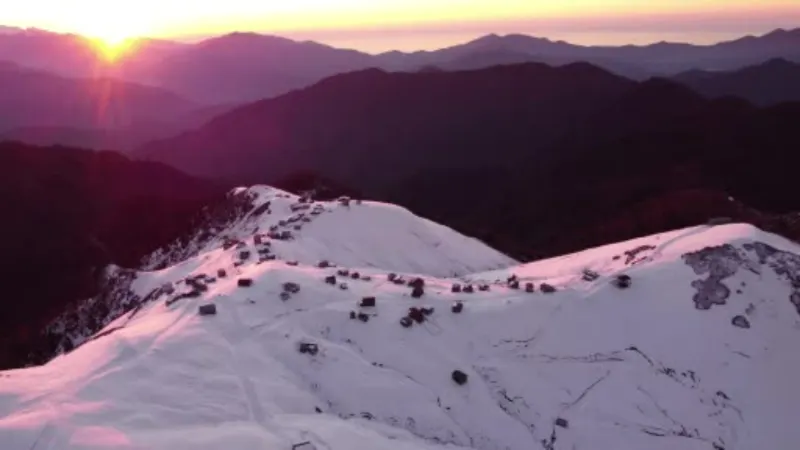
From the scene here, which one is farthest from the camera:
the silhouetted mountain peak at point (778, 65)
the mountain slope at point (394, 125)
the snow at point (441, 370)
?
the silhouetted mountain peak at point (778, 65)

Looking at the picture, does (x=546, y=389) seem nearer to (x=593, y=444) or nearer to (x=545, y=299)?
(x=593, y=444)

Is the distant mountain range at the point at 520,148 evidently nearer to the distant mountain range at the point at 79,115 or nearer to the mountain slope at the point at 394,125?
the mountain slope at the point at 394,125

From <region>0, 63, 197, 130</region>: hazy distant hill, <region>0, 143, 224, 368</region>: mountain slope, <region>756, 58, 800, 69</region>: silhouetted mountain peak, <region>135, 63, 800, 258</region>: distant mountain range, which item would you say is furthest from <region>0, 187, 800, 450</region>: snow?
<region>0, 63, 197, 130</region>: hazy distant hill

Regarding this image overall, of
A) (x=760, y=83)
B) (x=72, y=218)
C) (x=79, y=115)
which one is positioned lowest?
(x=72, y=218)

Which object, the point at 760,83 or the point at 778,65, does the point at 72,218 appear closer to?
the point at 760,83

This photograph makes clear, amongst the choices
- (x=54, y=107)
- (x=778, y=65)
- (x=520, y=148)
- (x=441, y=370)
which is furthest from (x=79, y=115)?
(x=441, y=370)

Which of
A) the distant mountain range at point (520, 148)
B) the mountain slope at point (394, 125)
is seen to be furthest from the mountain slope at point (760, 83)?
the distant mountain range at point (520, 148)

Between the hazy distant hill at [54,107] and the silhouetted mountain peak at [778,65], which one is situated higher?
the silhouetted mountain peak at [778,65]
